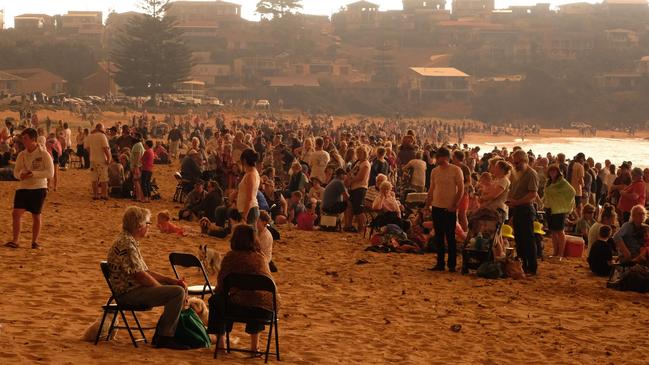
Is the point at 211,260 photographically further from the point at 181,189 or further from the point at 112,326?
the point at 181,189

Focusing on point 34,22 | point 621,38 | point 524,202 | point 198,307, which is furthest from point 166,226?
point 34,22

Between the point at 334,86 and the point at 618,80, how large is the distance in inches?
1222

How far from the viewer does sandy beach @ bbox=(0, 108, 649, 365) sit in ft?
24.8

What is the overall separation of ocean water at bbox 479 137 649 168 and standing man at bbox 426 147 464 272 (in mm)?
49405

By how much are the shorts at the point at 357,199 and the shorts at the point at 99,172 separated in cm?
468

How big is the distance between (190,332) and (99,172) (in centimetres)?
1068

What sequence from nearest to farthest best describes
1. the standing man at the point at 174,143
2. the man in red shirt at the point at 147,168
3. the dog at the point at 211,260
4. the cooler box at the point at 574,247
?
the dog at the point at 211,260 → the cooler box at the point at 574,247 → the man in red shirt at the point at 147,168 → the standing man at the point at 174,143

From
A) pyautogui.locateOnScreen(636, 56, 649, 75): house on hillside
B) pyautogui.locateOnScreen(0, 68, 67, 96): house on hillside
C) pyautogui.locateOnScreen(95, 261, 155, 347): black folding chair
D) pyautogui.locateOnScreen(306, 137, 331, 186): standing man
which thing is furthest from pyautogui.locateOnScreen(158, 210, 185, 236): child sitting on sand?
pyautogui.locateOnScreen(636, 56, 649, 75): house on hillside

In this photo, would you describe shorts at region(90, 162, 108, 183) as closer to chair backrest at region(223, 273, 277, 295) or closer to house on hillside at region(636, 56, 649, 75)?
chair backrest at region(223, 273, 277, 295)

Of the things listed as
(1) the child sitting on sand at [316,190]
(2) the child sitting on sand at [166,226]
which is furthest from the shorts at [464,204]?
(2) the child sitting on sand at [166,226]

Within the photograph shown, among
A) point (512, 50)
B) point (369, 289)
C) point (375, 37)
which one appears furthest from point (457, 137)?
point (369, 289)

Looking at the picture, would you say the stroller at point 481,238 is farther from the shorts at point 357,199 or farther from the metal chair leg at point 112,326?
the metal chair leg at point 112,326

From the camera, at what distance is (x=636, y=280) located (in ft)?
35.9

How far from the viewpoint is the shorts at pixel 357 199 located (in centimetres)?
1484
